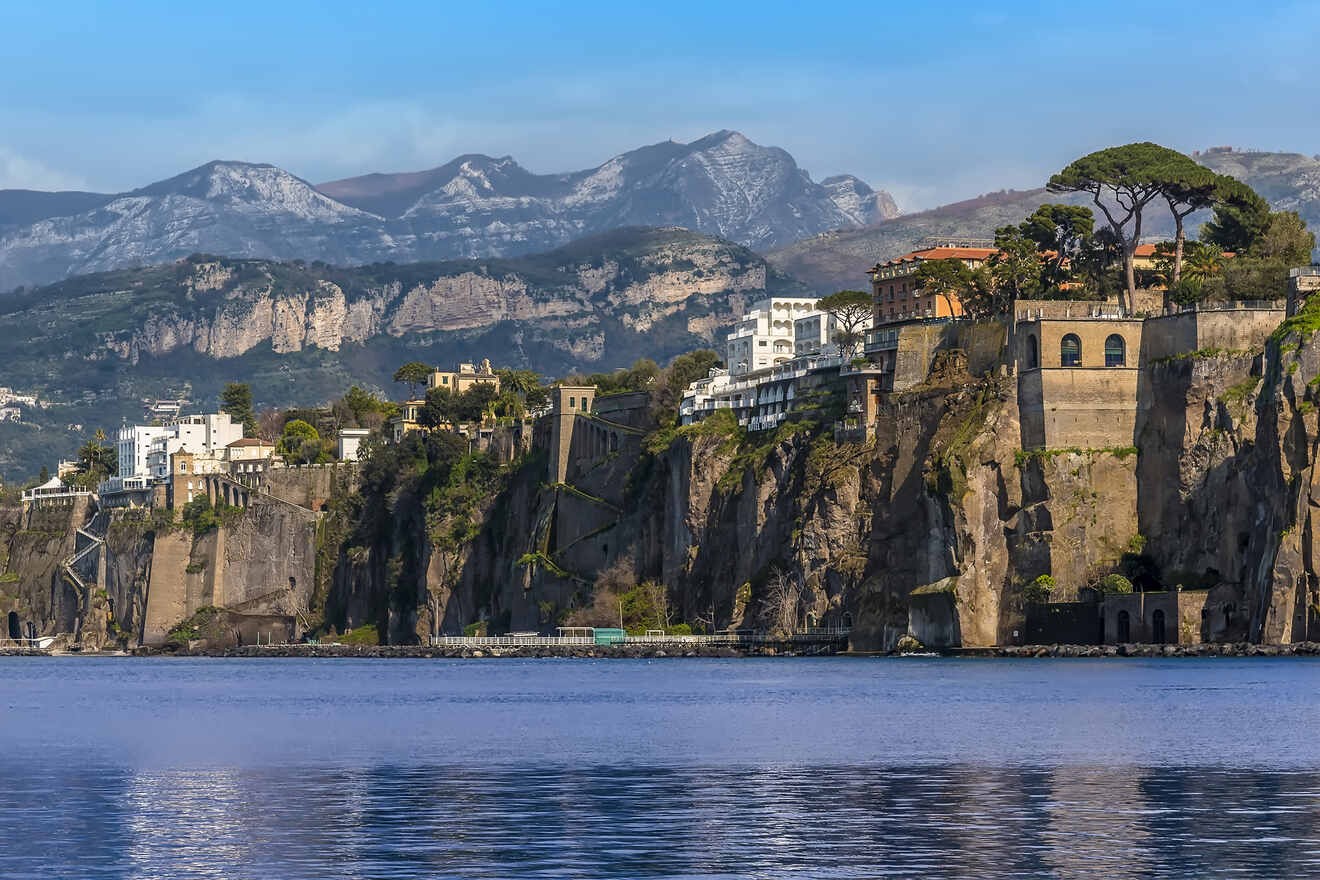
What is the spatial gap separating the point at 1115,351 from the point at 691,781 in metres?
70.0

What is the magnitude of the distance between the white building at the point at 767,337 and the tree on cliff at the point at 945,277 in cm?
2131

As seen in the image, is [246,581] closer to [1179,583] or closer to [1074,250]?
[1074,250]

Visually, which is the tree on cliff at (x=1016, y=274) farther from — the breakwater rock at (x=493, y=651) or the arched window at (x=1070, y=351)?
the breakwater rock at (x=493, y=651)

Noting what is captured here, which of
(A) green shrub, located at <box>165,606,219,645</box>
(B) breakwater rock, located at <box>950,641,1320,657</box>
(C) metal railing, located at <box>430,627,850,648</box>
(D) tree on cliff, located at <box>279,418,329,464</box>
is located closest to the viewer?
(B) breakwater rock, located at <box>950,641,1320,657</box>

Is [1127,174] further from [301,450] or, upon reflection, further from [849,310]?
[301,450]

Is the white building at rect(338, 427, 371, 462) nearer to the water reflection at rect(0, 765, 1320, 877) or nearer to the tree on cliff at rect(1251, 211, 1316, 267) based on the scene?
the tree on cliff at rect(1251, 211, 1316, 267)

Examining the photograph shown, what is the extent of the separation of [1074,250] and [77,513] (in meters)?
92.0

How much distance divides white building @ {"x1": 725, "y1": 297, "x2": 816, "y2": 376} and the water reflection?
346ft

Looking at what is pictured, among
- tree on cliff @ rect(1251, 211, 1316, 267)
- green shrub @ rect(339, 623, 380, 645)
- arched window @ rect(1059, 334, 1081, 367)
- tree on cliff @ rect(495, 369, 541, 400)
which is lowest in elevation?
green shrub @ rect(339, 623, 380, 645)

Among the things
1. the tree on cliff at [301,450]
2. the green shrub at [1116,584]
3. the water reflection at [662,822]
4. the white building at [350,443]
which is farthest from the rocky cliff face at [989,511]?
the tree on cliff at [301,450]

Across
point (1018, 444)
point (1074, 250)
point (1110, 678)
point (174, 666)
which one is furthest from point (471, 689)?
point (1074, 250)

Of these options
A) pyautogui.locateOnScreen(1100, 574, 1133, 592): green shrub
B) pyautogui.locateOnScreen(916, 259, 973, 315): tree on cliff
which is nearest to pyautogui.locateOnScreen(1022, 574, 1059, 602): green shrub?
pyautogui.locateOnScreen(1100, 574, 1133, 592): green shrub

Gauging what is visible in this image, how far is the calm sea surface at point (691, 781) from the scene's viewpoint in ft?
133

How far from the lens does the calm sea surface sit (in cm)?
4041
